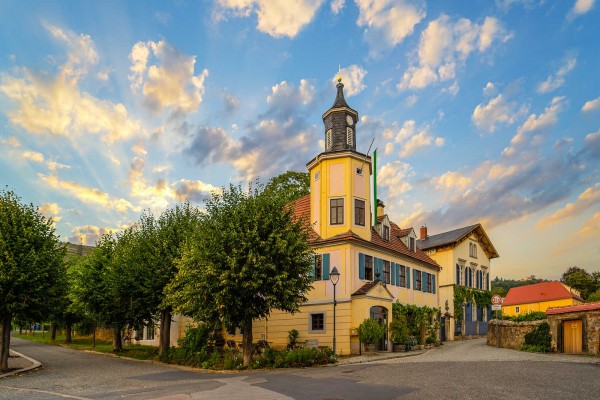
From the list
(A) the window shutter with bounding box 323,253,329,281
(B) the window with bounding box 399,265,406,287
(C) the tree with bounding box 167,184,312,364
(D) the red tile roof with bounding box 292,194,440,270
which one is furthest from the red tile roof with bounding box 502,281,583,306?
(C) the tree with bounding box 167,184,312,364

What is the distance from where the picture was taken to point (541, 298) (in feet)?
229

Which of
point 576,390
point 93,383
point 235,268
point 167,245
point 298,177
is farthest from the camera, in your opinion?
point 298,177

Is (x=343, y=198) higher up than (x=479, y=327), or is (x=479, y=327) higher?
(x=343, y=198)

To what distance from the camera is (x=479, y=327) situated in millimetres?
46906

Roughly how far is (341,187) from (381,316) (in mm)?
8255

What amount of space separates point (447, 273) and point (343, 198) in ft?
62.4

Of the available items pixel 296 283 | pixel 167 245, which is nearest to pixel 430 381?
pixel 296 283

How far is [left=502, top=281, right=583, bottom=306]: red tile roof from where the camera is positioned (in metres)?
67.6

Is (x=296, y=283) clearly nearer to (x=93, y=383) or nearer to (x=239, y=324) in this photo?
(x=239, y=324)

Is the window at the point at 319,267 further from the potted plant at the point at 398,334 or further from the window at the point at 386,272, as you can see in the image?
the potted plant at the point at 398,334

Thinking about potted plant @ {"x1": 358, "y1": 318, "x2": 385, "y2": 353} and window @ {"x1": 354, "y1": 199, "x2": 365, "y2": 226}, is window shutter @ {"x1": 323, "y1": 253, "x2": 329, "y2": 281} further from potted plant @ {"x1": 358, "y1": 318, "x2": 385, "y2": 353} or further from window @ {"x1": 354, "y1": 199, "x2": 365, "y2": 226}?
potted plant @ {"x1": 358, "y1": 318, "x2": 385, "y2": 353}

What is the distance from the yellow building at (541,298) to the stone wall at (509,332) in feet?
130

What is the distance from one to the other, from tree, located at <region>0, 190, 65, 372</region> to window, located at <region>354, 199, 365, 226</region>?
16876 mm

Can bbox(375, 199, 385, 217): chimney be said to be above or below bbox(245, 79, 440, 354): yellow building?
above
